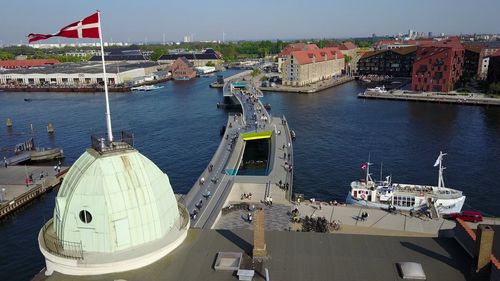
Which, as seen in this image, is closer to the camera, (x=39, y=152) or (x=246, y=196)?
(x=246, y=196)

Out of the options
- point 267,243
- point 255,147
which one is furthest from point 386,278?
point 255,147

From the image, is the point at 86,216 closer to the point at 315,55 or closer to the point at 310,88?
the point at 310,88

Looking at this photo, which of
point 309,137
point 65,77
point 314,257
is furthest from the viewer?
point 65,77

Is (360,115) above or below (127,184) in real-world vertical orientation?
below

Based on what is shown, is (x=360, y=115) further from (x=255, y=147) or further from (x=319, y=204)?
(x=319, y=204)

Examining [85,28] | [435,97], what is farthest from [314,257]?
[435,97]

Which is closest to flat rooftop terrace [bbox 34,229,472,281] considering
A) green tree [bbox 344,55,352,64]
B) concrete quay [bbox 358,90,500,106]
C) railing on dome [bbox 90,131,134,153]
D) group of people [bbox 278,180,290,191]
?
railing on dome [bbox 90,131,134,153]
